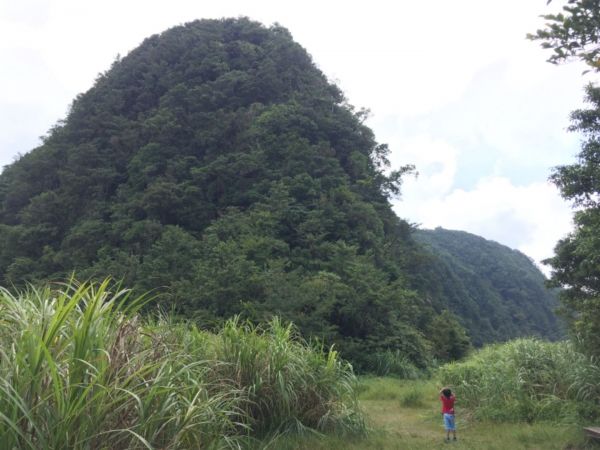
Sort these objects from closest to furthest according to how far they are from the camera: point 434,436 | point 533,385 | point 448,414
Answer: point 448,414 < point 434,436 < point 533,385

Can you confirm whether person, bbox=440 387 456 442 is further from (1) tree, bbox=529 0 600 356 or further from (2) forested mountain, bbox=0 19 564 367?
(2) forested mountain, bbox=0 19 564 367

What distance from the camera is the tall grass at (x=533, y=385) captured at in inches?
308

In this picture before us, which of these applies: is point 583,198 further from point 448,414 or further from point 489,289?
point 489,289

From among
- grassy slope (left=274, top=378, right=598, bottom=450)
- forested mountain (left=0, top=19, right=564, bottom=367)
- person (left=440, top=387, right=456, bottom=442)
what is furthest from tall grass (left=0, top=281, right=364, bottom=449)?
forested mountain (left=0, top=19, right=564, bottom=367)

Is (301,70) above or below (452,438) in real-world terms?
above

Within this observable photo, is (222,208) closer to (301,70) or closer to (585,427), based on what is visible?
(301,70)

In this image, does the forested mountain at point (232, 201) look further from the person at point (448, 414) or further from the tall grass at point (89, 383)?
the tall grass at point (89, 383)

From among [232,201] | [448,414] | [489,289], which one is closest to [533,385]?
[448,414]

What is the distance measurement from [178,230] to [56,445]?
22.0 metres

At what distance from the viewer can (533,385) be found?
348 inches

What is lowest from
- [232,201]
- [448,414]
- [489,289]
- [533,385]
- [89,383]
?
[448,414]

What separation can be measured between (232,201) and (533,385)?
21000 millimetres

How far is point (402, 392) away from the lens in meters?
11.7

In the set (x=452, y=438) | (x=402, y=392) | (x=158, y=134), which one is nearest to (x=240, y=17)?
(x=158, y=134)
